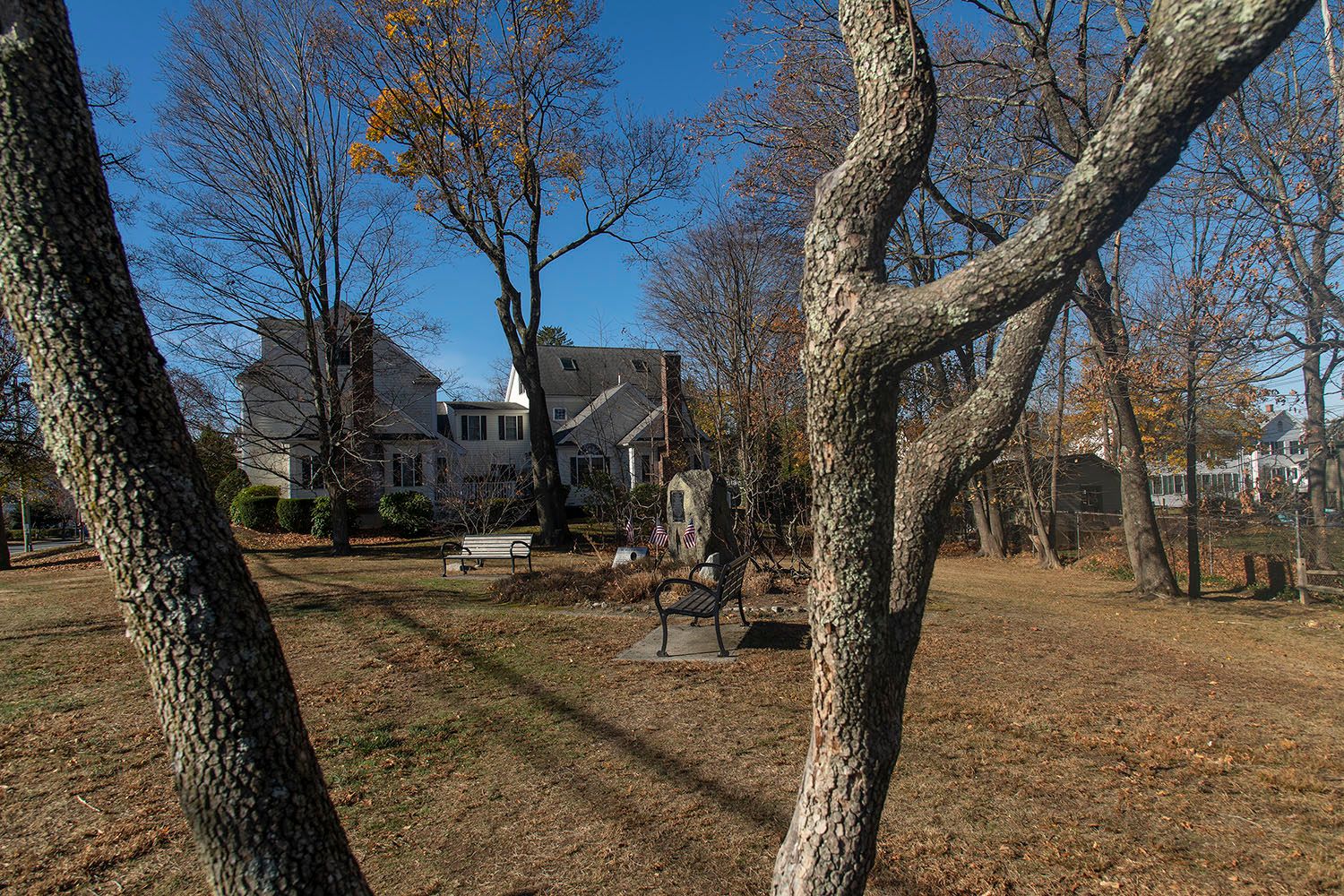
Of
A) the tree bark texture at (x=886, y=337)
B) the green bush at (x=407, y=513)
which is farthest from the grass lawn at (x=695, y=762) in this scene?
the green bush at (x=407, y=513)

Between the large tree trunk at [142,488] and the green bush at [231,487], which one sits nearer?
the large tree trunk at [142,488]

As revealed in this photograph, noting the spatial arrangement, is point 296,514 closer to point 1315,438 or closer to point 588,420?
point 588,420

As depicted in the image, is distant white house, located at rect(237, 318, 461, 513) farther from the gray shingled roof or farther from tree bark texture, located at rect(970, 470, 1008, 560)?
tree bark texture, located at rect(970, 470, 1008, 560)

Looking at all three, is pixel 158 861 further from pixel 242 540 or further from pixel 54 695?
pixel 242 540

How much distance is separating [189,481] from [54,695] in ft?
19.4

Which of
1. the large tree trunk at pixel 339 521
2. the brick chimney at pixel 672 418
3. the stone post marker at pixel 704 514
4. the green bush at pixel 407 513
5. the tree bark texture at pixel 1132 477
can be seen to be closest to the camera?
the tree bark texture at pixel 1132 477

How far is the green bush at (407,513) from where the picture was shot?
2425cm

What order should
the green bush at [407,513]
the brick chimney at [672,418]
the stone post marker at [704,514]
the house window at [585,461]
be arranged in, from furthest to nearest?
the house window at [585,461]
the green bush at [407,513]
the brick chimney at [672,418]
the stone post marker at [704,514]

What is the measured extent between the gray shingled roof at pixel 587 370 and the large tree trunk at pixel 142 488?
3870 cm

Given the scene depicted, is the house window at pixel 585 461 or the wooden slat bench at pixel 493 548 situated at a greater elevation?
the house window at pixel 585 461

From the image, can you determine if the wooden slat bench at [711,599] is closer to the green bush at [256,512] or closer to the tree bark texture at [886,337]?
the tree bark texture at [886,337]

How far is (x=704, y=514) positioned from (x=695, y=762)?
347 inches

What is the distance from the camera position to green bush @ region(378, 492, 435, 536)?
79.6 ft

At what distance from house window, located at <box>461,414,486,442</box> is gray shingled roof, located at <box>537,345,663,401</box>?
16.8ft
